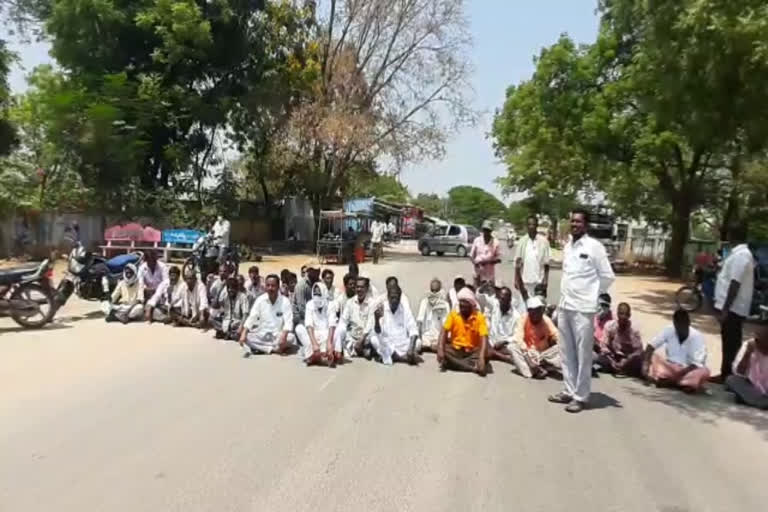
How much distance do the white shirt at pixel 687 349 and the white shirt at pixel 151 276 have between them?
7477 mm

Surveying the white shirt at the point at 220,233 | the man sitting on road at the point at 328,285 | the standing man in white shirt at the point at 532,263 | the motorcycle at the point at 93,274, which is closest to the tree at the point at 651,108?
the standing man in white shirt at the point at 532,263

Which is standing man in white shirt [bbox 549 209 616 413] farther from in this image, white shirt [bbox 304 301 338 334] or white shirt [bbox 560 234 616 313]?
white shirt [bbox 304 301 338 334]

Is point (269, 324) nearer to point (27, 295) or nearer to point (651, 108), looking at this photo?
point (27, 295)

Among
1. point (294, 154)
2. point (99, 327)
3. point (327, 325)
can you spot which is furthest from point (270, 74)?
point (327, 325)

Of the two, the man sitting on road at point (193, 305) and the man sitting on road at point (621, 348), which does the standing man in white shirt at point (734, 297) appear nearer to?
the man sitting on road at point (621, 348)

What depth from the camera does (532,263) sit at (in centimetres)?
997

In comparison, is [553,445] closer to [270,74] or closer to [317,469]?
[317,469]

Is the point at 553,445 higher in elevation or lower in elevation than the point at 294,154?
lower

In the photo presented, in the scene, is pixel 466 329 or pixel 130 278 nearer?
pixel 466 329

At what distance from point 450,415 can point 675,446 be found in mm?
1853

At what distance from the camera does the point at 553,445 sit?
5.62m

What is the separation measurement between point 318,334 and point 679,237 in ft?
69.8

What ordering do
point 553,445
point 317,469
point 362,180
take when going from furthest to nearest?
point 362,180 → point 553,445 → point 317,469

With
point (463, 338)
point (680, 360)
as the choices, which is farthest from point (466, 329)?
point (680, 360)
